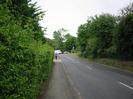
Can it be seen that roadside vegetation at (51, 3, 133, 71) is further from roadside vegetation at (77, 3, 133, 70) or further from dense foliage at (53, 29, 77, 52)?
dense foliage at (53, 29, 77, 52)

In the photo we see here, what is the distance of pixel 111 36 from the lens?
46.6 metres

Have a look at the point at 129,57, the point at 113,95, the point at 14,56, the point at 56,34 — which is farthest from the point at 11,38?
the point at 56,34

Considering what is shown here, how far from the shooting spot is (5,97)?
4.60 metres

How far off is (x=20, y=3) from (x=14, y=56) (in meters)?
11.7

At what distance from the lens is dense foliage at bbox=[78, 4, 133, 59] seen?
33.4 meters

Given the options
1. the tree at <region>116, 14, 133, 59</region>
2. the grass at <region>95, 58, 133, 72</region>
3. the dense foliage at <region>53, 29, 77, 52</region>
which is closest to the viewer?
the grass at <region>95, 58, 133, 72</region>

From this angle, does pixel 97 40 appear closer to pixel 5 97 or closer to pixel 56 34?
pixel 5 97

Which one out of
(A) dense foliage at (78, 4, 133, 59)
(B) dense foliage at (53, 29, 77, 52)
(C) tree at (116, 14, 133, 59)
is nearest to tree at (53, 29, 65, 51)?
(B) dense foliage at (53, 29, 77, 52)

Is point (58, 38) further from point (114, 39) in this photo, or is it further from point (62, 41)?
point (114, 39)

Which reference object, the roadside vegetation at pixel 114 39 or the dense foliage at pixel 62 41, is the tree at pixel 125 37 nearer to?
the roadside vegetation at pixel 114 39

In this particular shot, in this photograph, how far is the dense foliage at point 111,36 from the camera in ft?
110

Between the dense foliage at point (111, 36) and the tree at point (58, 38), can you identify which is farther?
the tree at point (58, 38)

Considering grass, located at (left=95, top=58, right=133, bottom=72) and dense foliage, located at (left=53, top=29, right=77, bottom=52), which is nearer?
grass, located at (left=95, top=58, right=133, bottom=72)

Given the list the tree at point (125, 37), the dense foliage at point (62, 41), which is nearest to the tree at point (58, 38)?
the dense foliage at point (62, 41)
